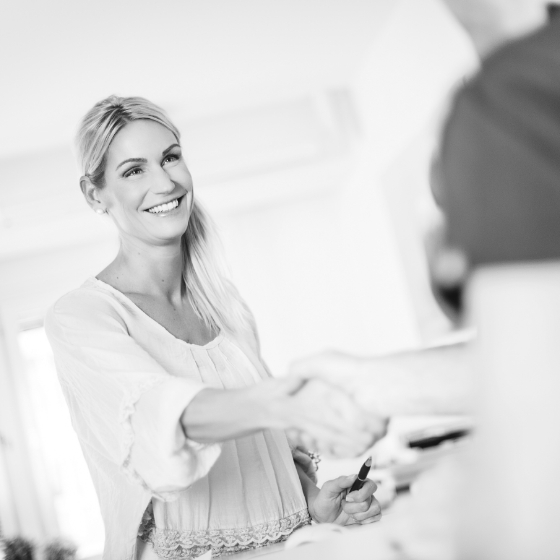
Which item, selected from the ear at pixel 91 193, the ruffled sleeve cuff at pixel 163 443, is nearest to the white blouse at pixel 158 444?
the ruffled sleeve cuff at pixel 163 443

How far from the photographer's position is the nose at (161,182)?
2.15 feet

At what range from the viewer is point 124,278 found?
2.15 feet

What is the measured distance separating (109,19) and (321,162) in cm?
109

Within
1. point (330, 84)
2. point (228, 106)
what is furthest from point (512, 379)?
point (330, 84)

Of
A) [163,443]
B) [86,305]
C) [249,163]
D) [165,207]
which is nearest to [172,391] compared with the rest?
[163,443]

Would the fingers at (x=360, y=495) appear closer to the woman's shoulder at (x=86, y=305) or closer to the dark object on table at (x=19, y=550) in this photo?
the woman's shoulder at (x=86, y=305)

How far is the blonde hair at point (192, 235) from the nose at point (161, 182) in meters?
0.05

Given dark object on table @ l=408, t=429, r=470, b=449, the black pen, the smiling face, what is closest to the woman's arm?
the black pen

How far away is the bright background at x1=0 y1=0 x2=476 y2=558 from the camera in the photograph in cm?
152

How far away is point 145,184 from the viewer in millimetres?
659

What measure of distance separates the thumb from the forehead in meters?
0.39

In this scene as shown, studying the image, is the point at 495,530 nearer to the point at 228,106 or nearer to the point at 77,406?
Answer: the point at 77,406

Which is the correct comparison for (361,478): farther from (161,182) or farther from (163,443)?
(161,182)

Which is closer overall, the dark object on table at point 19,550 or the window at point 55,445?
the dark object on table at point 19,550
